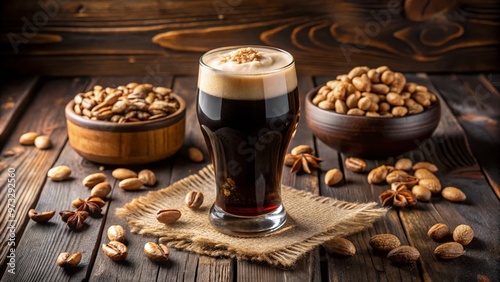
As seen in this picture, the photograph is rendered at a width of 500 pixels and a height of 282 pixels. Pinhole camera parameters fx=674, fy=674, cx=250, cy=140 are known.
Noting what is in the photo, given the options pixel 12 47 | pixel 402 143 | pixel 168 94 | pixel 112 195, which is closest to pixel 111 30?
pixel 12 47

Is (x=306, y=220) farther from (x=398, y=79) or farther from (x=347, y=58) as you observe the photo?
(x=347, y=58)

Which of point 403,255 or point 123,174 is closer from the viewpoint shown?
point 403,255

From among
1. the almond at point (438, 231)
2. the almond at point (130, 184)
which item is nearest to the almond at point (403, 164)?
the almond at point (438, 231)

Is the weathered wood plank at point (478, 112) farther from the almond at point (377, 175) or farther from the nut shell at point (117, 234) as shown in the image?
the nut shell at point (117, 234)

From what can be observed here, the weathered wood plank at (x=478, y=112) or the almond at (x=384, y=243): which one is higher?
the almond at (x=384, y=243)

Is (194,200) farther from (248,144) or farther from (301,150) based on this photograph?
(301,150)

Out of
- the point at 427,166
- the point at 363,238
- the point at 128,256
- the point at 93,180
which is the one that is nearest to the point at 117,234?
the point at 128,256
